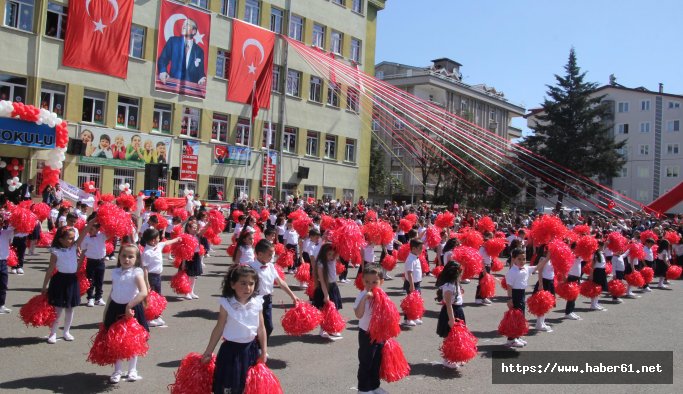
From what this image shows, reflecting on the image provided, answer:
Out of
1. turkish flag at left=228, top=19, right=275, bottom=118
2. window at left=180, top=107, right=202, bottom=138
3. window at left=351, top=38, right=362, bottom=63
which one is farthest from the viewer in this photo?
window at left=351, top=38, right=362, bottom=63

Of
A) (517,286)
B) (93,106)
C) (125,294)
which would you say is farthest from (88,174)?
(517,286)

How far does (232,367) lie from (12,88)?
78.3 ft

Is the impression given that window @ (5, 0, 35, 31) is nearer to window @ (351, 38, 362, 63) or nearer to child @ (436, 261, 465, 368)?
window @ (351, 38, 362, 63)

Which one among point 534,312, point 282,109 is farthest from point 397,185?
point 534,312

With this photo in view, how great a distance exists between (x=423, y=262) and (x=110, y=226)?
29.5ft

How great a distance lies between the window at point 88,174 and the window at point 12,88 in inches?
148

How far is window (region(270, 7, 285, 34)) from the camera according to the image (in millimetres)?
34125

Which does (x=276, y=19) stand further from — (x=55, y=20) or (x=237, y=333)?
(x=237, y=333)

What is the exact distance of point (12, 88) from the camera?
24.0m

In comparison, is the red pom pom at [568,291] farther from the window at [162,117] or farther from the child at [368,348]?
the window at [162,117]

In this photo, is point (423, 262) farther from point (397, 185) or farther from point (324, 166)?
point (397, 185)

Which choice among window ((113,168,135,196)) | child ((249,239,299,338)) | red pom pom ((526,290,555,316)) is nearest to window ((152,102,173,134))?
window ((113,168,135,196))

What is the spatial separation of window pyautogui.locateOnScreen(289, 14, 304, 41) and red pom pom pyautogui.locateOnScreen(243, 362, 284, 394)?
32.0 meters

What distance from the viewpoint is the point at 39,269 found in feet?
46.7
